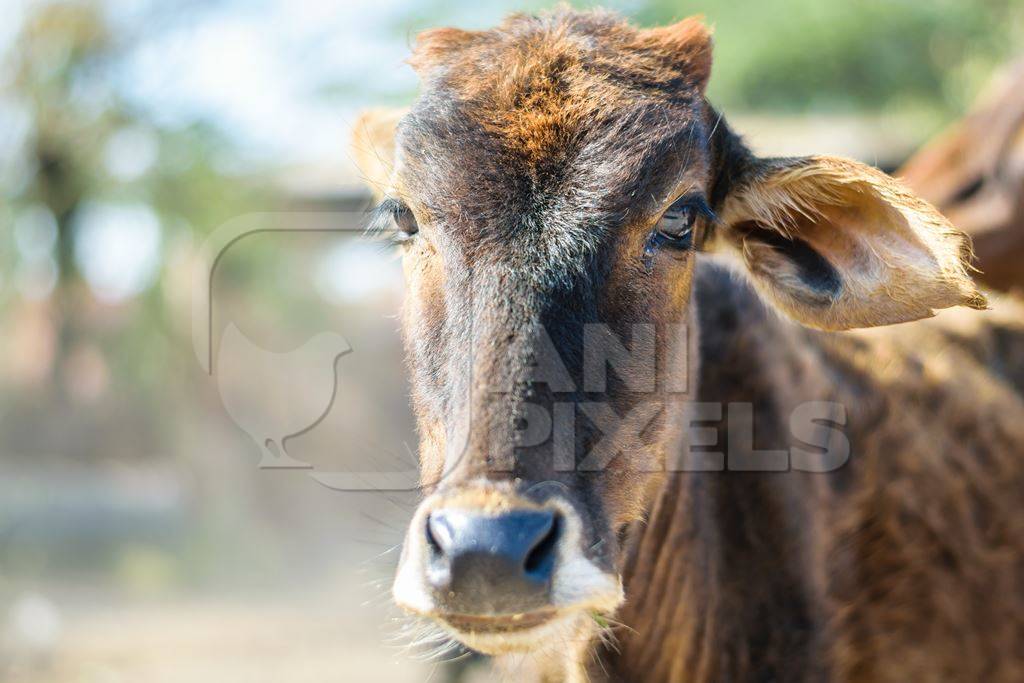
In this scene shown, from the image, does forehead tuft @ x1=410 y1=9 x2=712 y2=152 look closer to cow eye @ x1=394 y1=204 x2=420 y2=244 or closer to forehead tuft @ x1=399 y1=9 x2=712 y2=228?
forehead tuft @ x1=399 y1=9 x2=712 y2=228

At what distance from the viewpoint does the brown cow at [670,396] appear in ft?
9.62

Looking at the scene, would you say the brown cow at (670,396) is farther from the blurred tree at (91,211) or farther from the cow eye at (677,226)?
the blurred tree at (91,211)

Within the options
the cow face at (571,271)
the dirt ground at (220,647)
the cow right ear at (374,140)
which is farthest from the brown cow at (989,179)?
the dirt ground at (220,647)

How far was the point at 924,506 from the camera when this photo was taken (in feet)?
13.9

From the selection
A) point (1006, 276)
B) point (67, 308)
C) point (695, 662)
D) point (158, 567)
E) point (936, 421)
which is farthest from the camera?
point (67, 308)

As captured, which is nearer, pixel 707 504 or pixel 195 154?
pixel 707 504

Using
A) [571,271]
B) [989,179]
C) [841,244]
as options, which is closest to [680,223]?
[571,271]

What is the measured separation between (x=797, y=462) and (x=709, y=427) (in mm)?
381

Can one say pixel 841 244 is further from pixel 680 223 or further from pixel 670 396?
pixel 670 396

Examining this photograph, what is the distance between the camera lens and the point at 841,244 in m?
3.83

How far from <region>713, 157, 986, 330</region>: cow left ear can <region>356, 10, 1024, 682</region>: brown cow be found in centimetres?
1

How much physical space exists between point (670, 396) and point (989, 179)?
18.7 ft

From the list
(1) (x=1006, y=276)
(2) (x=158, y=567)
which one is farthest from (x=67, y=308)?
(1) (x=1006, y=276)

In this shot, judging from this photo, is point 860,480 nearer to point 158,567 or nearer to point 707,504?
point 707,504
